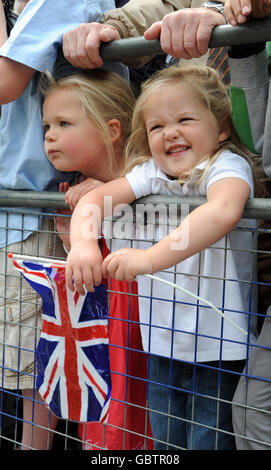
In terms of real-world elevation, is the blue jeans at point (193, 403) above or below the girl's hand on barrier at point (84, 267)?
below

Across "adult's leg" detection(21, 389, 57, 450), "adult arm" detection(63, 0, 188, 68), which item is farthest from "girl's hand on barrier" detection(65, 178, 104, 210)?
"adult's leg" detection(21, 389, 57, 450)

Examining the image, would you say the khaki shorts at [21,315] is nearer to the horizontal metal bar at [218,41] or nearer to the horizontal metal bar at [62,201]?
the horizontal metal bar at [62,201]

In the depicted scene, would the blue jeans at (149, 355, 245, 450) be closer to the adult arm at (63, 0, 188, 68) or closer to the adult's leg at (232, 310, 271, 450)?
the adult's leg at (232, 310, 271, 450)

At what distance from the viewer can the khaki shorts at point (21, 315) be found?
1.78 m

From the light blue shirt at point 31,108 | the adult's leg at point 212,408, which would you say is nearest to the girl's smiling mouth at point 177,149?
the light blue shirt at point 31,108

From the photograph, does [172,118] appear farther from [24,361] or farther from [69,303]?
[24,361]

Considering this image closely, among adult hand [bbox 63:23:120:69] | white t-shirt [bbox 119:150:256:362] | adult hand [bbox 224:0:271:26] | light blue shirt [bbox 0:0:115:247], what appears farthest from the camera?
light blue shirt [bbox 0:0:115:247]

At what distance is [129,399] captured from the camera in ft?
5.46

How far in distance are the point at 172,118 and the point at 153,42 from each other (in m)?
0.21

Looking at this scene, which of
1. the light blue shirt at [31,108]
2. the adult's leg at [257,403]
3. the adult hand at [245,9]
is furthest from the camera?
the light blue shirt at [31,108]

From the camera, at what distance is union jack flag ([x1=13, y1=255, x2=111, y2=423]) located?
1.45 m

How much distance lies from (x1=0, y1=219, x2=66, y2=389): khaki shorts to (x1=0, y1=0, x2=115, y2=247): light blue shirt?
0.19 ft

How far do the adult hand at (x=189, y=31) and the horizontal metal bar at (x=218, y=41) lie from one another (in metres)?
0.03

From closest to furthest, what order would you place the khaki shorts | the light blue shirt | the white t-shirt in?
the white t-shirt
the light blue shirt
the khaki shorts
